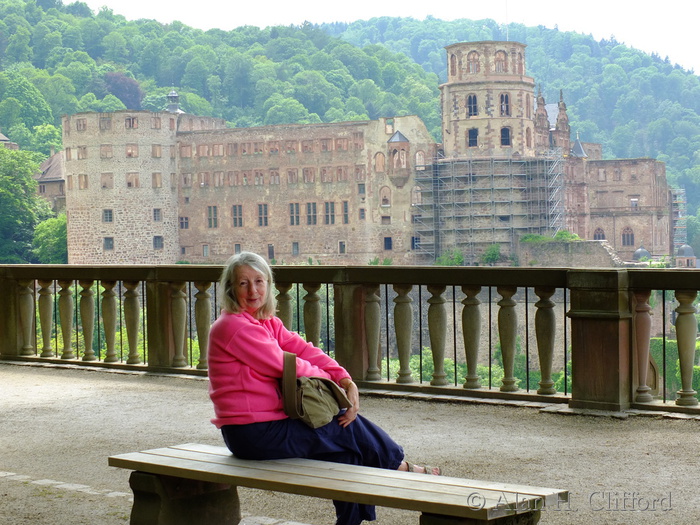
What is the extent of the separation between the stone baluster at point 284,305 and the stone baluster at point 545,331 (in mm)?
1870

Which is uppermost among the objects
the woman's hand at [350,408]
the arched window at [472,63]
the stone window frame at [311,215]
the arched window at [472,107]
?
the arched window at [472,63]

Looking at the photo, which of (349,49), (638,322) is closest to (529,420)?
(638,322)

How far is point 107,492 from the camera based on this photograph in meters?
4.88

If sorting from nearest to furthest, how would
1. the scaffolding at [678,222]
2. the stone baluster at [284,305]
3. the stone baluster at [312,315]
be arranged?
the stone baluster at [312,315] → the stone baluster at [284,305] → the scaffolding at [678,222]

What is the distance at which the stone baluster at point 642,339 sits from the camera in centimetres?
650

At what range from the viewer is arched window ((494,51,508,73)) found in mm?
72188

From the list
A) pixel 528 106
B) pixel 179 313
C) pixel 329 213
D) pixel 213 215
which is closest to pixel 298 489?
pixel 179 313

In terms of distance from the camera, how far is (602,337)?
6.43m

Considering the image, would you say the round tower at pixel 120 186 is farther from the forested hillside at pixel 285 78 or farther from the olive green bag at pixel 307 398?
the olive green bag at pixel 307 398

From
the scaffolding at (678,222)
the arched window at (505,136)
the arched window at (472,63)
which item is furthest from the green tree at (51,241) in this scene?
the scaffolding at (678,222)

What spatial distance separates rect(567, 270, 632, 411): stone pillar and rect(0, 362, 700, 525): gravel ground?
209 millimetres

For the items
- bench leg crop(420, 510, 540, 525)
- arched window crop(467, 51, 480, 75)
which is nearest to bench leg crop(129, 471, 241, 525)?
bench leg crop(420, 510, 540, 525)

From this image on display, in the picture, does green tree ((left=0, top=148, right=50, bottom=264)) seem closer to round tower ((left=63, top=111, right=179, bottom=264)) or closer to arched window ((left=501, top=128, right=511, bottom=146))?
round tower ((left=63, top=111, right=179, bottom=264))

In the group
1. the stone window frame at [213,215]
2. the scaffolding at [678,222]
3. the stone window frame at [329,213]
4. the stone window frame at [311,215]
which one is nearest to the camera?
the stone window frame at [329,213]
